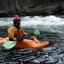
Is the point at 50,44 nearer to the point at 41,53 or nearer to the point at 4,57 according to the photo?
the point at 41,53

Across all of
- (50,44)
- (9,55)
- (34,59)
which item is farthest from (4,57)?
(50,44)

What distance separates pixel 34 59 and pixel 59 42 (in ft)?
9.38

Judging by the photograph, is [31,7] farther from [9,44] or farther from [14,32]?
[9,44]

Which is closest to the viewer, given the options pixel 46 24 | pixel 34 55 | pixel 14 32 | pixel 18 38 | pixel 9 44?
pixel 34 55

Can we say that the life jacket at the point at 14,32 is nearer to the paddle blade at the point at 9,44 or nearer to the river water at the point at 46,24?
the paddle blade at the point at 9,44

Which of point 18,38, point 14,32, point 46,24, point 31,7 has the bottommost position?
point 31,7

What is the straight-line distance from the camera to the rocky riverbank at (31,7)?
1077 inches

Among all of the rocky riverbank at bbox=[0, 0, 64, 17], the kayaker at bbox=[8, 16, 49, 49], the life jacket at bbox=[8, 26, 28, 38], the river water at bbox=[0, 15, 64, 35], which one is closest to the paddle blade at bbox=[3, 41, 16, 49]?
the kayaker at bbox=[8, 16, 49, 49]

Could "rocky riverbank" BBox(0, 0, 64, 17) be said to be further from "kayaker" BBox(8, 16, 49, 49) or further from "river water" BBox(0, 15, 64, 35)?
"kayaker" BBox(8, 16, 49, 49)

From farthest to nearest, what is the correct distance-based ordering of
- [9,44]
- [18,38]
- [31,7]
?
[31,7]
[18,38]
[9,44]

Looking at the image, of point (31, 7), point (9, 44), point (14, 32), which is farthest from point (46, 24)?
point (31, 7)

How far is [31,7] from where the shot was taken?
2833 centimetres

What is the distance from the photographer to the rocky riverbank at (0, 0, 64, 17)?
27347 millimetres

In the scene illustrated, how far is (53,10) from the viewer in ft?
89.1
